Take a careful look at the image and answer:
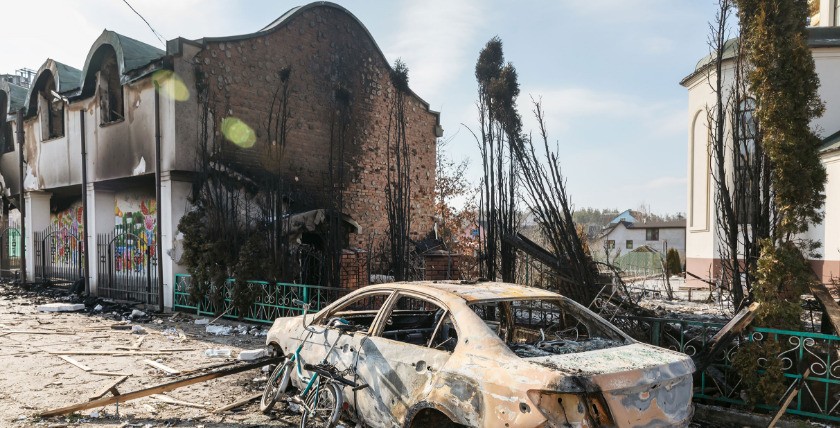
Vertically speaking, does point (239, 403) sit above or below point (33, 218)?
below

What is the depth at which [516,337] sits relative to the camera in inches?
223

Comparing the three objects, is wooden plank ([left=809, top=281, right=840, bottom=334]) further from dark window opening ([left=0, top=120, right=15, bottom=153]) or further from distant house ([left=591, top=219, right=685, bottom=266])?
distant house ([left=591, top=219, right=685, bottom=266])

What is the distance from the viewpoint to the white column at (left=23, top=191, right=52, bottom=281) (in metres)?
19.7

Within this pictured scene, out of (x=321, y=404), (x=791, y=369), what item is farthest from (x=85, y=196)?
(x=791, y=369)

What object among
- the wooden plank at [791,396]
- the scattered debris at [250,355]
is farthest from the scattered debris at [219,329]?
the wooden plank at [791,396]

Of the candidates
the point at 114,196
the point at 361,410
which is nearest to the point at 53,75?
the point at 114,196

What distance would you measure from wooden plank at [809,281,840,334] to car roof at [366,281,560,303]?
2933 millimetres

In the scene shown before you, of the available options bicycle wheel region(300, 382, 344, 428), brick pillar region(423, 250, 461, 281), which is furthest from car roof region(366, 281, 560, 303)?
brick pillar region(423, 250, 461, 281)

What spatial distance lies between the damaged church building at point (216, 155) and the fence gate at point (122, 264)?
63 millimetres

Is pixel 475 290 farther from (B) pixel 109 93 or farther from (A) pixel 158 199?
(B) pixel 109 93

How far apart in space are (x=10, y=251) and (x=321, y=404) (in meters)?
25.5

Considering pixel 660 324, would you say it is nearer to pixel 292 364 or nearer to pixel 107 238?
pixel 292 364

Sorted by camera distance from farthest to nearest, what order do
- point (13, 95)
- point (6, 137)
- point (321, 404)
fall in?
point (6, 137) → point (13, 95) → point (321, 404)

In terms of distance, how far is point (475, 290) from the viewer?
4711mm
